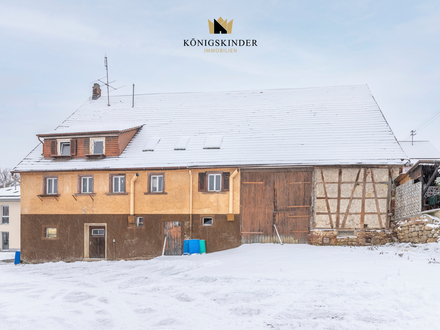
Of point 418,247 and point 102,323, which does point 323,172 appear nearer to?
point 418,247

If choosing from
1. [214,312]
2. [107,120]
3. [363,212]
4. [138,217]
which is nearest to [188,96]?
[107,120]

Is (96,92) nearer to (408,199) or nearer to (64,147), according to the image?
(64,147)

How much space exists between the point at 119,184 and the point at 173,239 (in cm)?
409

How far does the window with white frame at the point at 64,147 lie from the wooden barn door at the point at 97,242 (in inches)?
178

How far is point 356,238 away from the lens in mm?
16969

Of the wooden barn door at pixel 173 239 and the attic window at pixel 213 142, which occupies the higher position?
the attic window at pixel 213 142

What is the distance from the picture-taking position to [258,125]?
20406mm

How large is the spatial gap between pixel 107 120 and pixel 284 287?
1657 cm

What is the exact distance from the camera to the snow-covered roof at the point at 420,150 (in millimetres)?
33303

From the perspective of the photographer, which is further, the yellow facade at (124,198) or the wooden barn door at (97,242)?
the wooden barn door at (97,242)

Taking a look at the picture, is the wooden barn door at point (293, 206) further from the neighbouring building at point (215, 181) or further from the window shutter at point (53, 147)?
the window shutter at point (53, 147)

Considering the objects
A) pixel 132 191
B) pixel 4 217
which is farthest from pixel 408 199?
pixel 4 217

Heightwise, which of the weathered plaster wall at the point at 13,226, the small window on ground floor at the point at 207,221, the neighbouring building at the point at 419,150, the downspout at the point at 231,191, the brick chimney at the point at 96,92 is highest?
the brick chimney at the point at 96,92

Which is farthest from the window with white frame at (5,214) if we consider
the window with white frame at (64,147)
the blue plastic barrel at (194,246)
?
the blue plastic barrel at (194,246)
